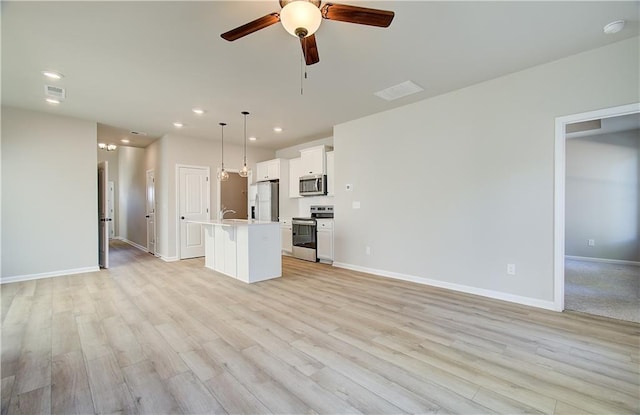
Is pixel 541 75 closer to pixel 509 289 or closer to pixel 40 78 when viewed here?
pixel 509 289

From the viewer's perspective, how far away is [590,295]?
3.58m

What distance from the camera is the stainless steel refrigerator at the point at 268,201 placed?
698 centimetres

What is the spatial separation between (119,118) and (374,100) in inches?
176

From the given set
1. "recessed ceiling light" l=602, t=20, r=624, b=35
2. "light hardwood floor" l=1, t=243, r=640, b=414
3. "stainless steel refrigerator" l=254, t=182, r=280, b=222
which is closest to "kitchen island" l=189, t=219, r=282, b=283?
"light hardwood floor" l=1, t=243, r=640, b=414

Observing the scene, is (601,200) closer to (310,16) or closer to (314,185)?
(314,185)

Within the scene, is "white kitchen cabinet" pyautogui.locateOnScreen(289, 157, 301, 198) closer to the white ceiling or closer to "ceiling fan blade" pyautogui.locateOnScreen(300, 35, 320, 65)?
the white ceiling

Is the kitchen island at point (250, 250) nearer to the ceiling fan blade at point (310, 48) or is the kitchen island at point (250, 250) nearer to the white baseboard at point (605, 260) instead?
the ceiling fan blade at point (310, 48)

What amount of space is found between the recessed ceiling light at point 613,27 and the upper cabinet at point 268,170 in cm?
561

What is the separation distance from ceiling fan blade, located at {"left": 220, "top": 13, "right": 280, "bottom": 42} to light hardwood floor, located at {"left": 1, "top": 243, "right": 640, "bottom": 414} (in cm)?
245

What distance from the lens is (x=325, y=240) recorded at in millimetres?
5676

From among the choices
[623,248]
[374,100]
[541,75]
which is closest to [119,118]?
[374,100]

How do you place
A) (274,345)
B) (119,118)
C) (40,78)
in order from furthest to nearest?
(119,118) → (40,78) → (274,345)

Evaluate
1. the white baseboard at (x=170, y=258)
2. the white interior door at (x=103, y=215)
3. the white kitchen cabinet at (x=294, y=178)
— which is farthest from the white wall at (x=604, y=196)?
the white interior door at (x=103, y=215)

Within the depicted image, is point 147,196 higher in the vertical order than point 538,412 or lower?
higher
